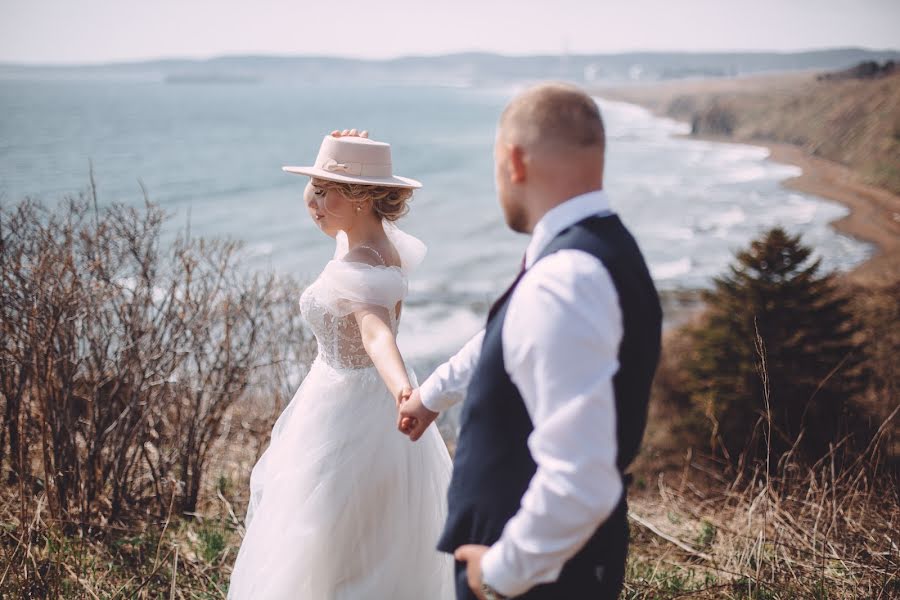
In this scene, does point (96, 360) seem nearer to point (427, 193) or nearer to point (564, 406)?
point (564, 406)

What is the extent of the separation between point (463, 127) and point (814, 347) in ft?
299

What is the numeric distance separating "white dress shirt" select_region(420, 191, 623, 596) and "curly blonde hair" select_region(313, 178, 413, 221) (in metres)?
1.34

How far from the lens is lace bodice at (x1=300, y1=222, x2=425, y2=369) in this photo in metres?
2.67

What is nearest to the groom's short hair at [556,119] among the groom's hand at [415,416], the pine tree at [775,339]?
the groom's hand at [415,416]

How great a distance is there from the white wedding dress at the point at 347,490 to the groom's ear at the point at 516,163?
1095 mm

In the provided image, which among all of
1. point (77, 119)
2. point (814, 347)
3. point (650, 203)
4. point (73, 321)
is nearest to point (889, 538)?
point (73, 321)

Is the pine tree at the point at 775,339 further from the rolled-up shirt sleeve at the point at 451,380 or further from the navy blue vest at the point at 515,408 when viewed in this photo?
the navy blue vest at the point at 515,408

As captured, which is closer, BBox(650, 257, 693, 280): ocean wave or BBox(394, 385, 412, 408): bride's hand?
BBox(394, 385, 412, 408): bride's hand

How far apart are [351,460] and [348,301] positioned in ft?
2.04

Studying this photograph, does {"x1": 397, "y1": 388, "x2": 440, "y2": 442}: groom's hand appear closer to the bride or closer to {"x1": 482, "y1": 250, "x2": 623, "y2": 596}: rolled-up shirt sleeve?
the bride

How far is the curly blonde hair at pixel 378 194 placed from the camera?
277 cm

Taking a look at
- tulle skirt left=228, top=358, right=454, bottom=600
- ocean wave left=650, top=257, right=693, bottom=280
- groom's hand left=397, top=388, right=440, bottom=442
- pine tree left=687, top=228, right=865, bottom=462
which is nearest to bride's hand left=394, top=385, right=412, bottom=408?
groom's hand left=397, top=388, right=440, bottom=442

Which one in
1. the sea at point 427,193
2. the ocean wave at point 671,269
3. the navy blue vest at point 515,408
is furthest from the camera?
the ocean wave at point 671,269

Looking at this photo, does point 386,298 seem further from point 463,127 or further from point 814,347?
point 463,127
